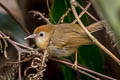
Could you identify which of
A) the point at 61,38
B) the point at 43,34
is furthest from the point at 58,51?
the point at 43,34

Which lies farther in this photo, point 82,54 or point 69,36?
point 82,54

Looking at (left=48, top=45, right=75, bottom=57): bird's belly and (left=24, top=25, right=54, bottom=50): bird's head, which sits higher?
(left=24, top=25, right=54, bottom=50): bird's head

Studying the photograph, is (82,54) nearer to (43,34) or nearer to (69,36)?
(69,36)

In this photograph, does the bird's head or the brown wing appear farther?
the bird's head

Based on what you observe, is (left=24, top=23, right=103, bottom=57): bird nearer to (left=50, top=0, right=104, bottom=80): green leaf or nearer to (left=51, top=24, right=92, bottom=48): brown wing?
(left=51, top=24, right=92, bottom=48): brown wing

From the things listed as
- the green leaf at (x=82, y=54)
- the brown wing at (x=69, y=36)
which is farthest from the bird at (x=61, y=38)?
the green leaf at (x=82, y=54)

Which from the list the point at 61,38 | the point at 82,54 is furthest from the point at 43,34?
the point at 82,54

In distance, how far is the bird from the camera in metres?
1.73

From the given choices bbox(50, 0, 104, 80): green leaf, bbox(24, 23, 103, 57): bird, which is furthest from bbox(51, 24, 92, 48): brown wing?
bbox(50, 0, 104, 80): green leaf

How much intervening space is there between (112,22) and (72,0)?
1193mm

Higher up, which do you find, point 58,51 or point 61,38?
point 61,38

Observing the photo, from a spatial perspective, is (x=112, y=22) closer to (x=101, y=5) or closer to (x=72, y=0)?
(x=101, y=5)

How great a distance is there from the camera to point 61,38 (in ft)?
6.06

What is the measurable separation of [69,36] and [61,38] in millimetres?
74
